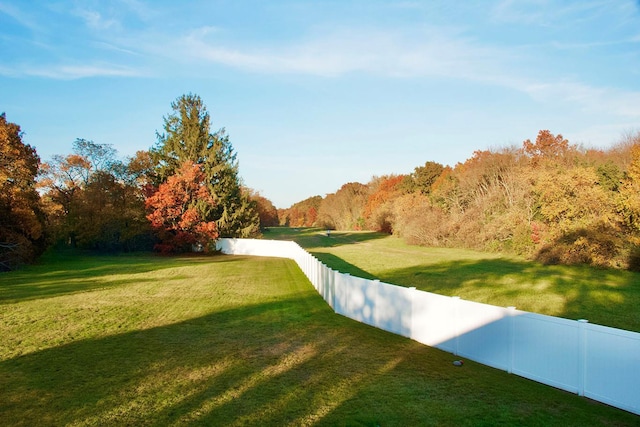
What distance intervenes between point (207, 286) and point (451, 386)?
1257cm

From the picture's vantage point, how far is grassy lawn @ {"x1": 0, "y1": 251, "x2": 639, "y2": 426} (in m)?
5.56

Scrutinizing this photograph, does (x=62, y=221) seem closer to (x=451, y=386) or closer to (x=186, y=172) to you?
(x=186, y=172)

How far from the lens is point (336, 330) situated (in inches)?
398

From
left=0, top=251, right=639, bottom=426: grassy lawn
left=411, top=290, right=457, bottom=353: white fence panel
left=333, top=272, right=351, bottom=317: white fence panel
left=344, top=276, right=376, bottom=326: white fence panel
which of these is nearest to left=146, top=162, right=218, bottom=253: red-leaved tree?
left=0, top=251, right=639, bottom=426: grassy lawn

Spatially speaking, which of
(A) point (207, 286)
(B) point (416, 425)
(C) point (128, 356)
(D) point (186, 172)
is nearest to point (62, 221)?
(D) point (186, 172)

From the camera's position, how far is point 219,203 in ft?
127

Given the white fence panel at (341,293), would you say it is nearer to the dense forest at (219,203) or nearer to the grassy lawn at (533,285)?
Answer: the grassy lawn at (533,285)

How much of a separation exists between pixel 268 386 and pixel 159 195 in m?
32.0

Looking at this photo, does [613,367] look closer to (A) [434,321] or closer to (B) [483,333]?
(B) [483,333]

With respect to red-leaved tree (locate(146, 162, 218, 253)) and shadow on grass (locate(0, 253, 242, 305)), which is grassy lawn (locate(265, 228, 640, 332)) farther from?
red-leaved tree (locate(146, 162, 218, 253))

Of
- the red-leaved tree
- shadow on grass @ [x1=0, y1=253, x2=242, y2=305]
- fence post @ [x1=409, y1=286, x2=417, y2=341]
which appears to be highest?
the red-leaved tree

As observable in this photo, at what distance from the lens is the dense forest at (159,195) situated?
35812mm

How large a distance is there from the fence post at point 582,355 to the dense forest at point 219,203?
754 inches

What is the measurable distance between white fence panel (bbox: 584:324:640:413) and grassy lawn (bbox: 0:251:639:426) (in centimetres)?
16
